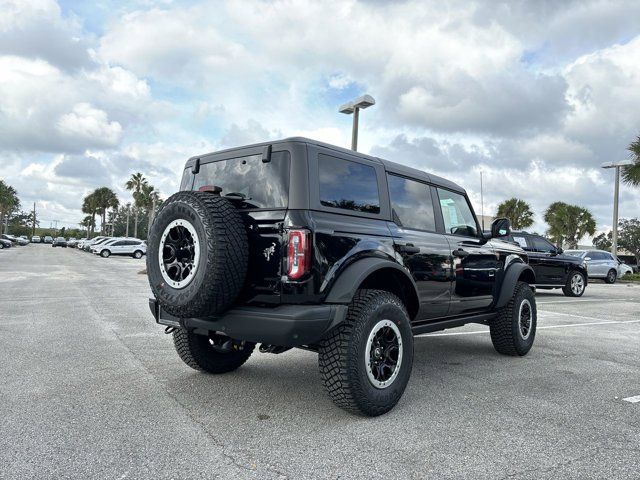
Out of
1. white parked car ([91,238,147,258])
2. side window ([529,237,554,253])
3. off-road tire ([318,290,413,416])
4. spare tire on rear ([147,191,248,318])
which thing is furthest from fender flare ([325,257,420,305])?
white parked car ([91,238,147,258])

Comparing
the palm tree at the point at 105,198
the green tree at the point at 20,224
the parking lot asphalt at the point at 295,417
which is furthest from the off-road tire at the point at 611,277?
the green tree at the point at 20,224

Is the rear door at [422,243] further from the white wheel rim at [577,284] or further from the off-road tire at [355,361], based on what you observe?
the white wheel rim at [577,284]

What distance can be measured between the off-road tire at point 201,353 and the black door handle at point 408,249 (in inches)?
61.0

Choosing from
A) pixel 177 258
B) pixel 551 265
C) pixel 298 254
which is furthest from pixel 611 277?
pixel 177 258

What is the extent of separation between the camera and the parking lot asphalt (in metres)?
2.79

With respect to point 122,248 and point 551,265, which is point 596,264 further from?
point 122,248

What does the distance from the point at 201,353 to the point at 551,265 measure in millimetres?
11390

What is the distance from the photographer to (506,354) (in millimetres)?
5816

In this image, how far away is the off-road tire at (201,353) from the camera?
443 centimetres

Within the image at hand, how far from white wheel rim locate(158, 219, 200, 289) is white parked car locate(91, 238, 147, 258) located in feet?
118

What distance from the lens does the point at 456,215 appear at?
17.2ft

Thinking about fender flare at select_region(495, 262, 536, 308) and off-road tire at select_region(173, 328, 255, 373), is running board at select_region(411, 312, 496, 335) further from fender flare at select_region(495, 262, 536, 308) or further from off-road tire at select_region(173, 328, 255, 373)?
off-road tire at select_region(173, 328, 255, 373)

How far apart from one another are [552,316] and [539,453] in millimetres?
7255

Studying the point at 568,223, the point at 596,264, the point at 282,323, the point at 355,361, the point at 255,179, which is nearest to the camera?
the point at 282,323
